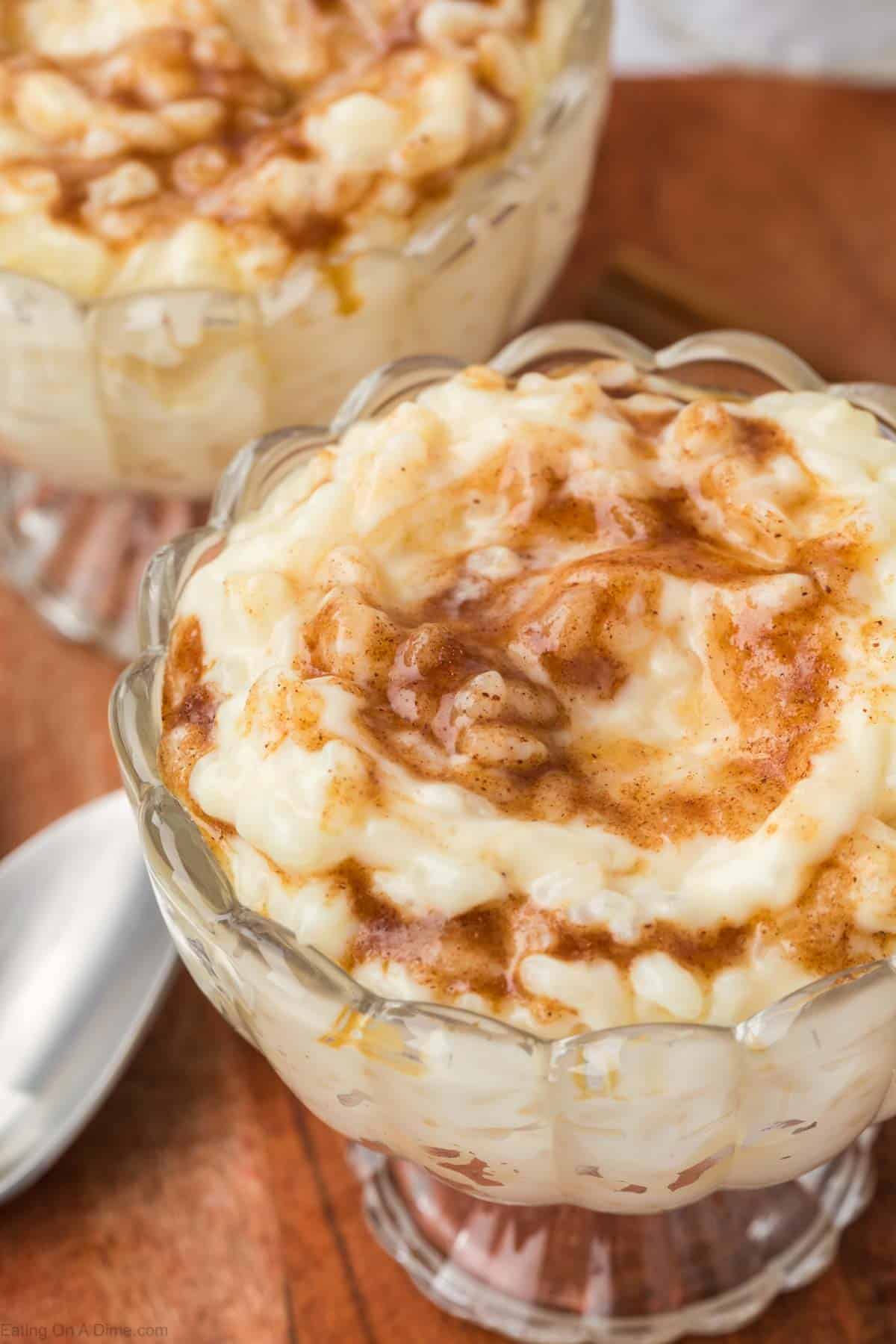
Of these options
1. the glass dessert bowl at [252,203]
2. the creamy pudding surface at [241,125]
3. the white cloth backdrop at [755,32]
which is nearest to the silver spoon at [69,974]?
the glass dessert bowl at [252,203]

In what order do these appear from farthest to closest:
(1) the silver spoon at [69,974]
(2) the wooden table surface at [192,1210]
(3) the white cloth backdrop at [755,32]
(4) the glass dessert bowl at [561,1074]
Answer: (3) the white cloth backdrop at [755,32], (1) the silver spoon at [69,974], (2) the wooden table surface at [192,1210], (4) the glass dessert bowl at [561,1074]

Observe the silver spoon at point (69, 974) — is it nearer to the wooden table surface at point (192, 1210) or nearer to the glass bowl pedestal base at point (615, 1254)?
the wooden table surface at point (192, 1210)

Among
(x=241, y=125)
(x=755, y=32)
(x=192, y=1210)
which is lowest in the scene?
(x=192, y=1210)

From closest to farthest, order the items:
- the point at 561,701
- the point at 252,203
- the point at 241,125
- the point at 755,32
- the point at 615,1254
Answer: the point at 561,701, the point at 615,1254, the point at 252,203, the point at 241,125, the point at 755,32

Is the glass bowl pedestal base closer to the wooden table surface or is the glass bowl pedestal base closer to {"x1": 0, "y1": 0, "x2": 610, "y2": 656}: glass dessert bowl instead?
the wooden table surface

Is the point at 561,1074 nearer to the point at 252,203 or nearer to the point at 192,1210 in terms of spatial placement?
the point at 192,1210

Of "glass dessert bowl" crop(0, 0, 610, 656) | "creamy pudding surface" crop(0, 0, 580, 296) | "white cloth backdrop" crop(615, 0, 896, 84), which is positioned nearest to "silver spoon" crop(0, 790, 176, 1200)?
"glass dessert bowl" crop(0, 0, 610, 656)

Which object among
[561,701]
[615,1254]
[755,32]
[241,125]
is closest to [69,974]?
[615,1254]
